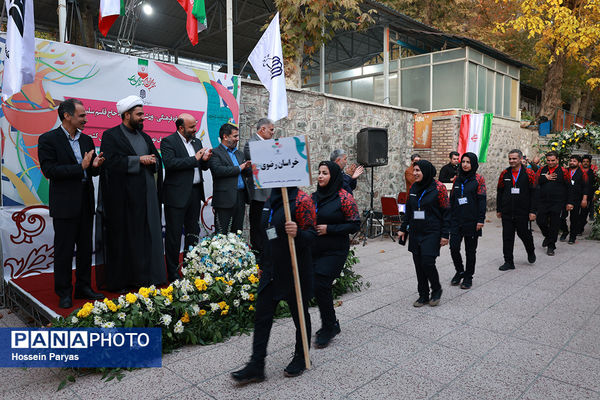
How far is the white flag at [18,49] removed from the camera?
442 centimetres

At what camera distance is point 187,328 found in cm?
393

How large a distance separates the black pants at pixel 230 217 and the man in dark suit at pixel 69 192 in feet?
5.11

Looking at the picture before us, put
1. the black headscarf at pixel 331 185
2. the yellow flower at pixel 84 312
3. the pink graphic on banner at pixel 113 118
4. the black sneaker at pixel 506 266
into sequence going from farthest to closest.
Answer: the black sneaker at pixel 506 266 → the pink graphic on banner at pixel 113 118 → the black headscarf at pixel 331 185 → the yellow flower at pixel 84 312

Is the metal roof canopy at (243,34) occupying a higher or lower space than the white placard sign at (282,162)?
higher

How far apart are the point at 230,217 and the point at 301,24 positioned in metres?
6.68

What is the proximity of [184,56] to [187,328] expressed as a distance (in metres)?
14.4

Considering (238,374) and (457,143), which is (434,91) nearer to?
(457,143)

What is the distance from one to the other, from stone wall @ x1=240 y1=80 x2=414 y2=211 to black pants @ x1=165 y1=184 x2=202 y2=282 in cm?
298

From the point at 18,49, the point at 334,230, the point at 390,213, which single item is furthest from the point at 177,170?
the point at 390,213

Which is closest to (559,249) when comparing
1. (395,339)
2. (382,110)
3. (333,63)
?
(382,110)

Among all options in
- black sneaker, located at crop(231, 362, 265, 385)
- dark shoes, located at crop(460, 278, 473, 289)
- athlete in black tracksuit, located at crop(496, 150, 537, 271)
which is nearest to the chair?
athlete in black tracksuit, located at crop(496, 150, 537, 271)

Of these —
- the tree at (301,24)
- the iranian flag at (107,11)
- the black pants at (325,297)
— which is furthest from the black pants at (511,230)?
the iranian flag at (107,11)

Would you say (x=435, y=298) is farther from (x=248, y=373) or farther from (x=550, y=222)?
(x=550, y=222)

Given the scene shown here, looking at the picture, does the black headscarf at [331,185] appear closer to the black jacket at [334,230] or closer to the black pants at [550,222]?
the black jacket at [334,230]
